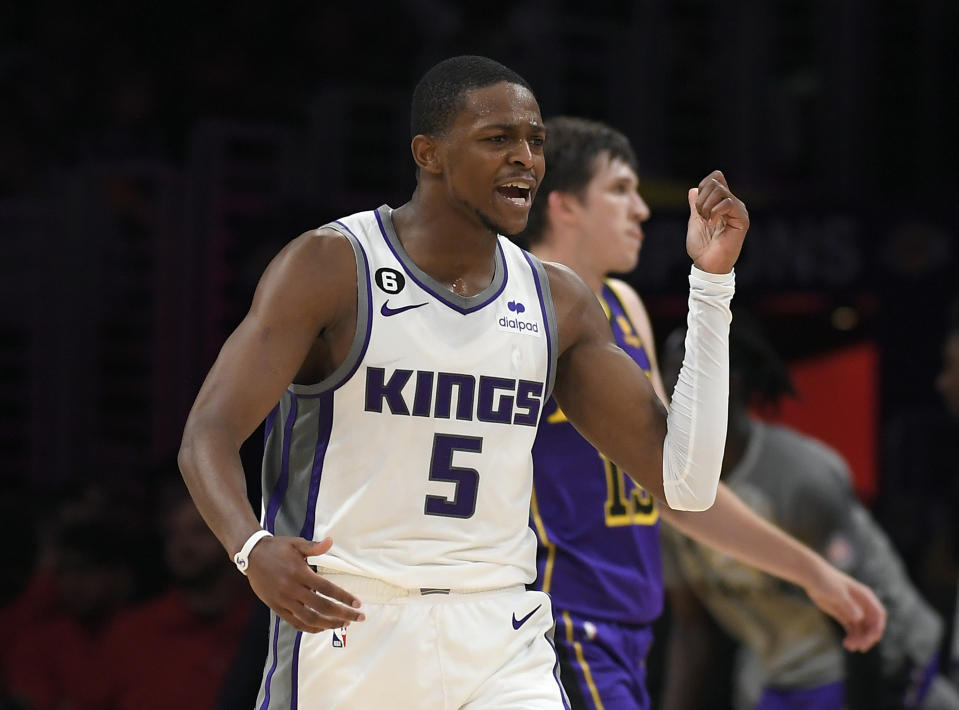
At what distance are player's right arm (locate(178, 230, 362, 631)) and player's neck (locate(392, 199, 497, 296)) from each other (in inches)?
7.2

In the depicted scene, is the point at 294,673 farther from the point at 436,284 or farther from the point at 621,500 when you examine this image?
the point at 621,500

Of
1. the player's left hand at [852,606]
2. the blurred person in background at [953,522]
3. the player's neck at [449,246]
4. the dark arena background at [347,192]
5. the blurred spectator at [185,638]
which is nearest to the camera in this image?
the player's neck at [449,246]

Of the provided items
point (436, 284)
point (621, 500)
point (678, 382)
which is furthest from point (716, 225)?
point (621, 500)

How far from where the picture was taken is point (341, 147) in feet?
28.0

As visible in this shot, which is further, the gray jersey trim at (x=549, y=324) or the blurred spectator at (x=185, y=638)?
the blurred spectator at (x=185, y=638)

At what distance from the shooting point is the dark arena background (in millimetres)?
7586

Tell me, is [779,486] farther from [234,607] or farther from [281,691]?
[281,691]

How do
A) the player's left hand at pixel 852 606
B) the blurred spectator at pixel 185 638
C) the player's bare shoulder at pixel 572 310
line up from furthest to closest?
the blurred spectator at pixel 185 638
the player's left hand at pixel 852 606
the player's bare shoulder at pixel 572 310

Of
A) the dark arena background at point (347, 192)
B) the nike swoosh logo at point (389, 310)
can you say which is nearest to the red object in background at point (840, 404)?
the dark arena background at point (347, 192)

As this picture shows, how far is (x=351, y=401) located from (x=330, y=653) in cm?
51

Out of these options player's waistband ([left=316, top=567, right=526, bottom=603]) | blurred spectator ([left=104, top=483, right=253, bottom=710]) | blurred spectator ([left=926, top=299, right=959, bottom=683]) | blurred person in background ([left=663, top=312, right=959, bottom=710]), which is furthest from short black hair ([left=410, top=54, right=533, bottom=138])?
blurred spectator ([left=104, top=483, right=253, bottom=710])

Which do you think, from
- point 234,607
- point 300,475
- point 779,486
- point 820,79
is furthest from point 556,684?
point 820,79

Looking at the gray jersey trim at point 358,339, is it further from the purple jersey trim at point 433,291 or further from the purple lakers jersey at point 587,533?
the purple lakers jersey at point 587,533

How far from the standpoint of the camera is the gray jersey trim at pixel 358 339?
10.3 feet
